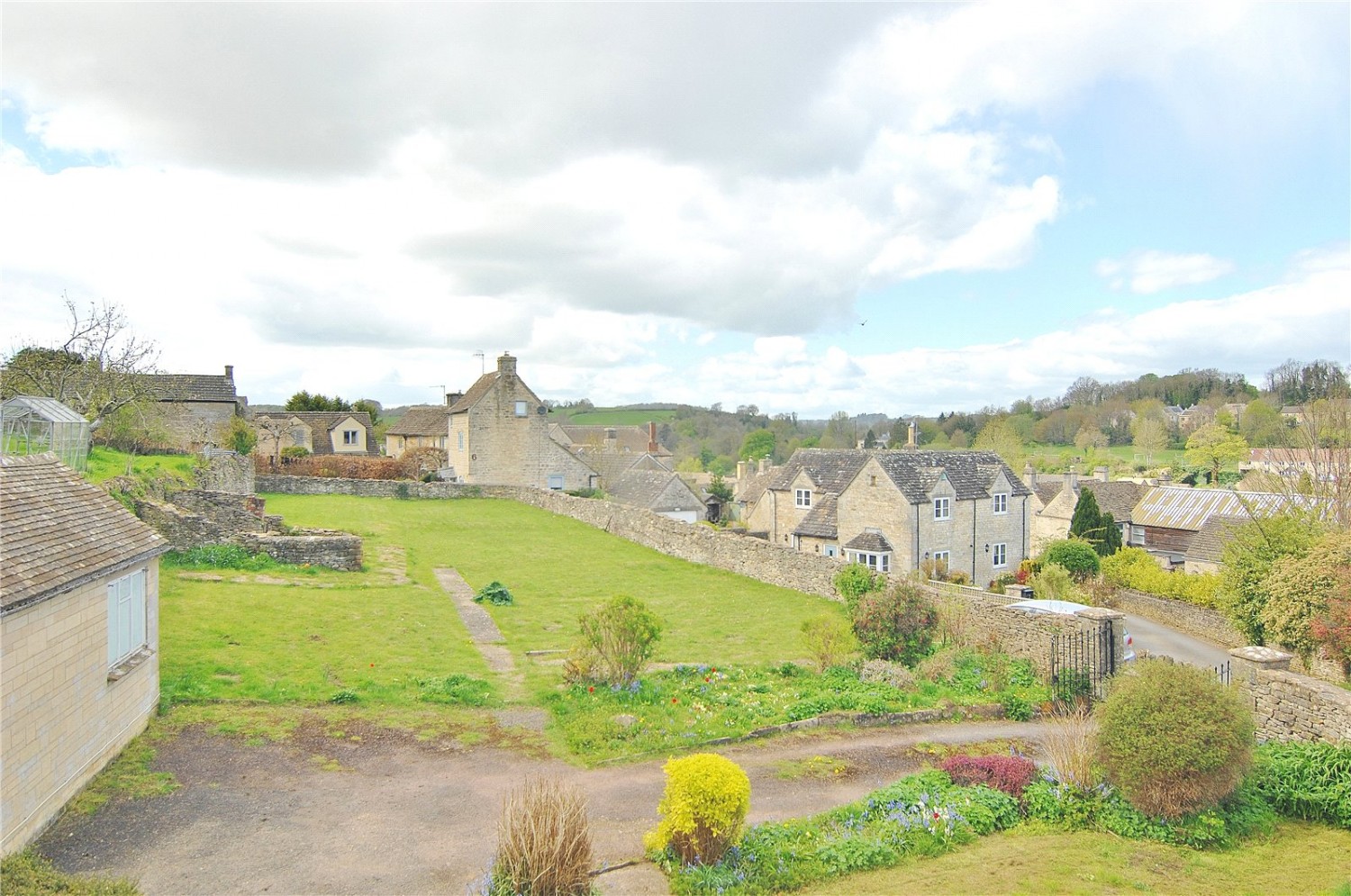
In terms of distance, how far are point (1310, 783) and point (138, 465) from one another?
3396cm

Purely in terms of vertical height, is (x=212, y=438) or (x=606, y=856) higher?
(x=212, y=438)

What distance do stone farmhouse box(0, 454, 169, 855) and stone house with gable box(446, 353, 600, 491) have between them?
34355 mm

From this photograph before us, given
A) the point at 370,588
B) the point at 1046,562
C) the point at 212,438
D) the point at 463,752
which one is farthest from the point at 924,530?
the point at 212,438

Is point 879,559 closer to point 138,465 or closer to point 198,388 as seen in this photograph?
point 138,465

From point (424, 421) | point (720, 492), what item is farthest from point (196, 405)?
point (720, 492)

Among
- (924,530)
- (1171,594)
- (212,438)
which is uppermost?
(212,438)

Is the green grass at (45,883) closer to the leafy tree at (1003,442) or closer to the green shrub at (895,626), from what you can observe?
the green shrub at (895,626)

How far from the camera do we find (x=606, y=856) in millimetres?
8484

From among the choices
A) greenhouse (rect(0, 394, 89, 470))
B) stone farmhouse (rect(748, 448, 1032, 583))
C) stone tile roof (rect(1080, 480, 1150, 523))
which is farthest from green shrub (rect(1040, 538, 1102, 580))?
greenhouse (rect(0, 394, 89, 470))

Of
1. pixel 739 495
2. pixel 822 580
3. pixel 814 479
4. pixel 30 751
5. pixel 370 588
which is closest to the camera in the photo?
pixel 30 751

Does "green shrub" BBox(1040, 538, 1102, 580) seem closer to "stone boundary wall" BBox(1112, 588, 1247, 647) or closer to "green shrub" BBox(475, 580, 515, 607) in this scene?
"stone boundary wall" BBox(1112, 588, 1247, 647)

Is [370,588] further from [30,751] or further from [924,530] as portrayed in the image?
[924,530]

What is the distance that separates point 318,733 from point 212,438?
4050cm

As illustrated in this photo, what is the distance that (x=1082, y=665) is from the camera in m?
15.8
